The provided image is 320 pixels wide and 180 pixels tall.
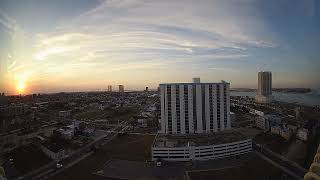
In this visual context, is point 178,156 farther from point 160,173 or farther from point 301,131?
point 301,131

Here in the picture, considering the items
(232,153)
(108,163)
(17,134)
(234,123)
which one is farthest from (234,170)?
(17,134)

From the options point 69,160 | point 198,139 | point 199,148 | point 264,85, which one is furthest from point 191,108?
point 264,85

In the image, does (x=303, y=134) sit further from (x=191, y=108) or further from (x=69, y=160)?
Answer: (x=69, y=160)

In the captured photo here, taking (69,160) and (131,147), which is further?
(131,147)

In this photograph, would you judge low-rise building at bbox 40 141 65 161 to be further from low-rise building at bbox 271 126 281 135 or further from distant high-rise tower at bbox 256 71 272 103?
distant high-rise tower at bbox 256 71 272 103

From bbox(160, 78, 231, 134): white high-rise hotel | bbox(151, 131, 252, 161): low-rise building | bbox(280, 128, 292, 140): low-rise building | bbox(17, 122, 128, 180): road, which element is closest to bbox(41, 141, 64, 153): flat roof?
bbox(17, 122, 128, 180): road

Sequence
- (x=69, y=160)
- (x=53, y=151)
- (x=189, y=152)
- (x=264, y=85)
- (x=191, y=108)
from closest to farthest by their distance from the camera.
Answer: (x=189, y=152)
(x=69, y=160)
(x=53, y=151)
(x=191, y=108)
(x=264, y=85)

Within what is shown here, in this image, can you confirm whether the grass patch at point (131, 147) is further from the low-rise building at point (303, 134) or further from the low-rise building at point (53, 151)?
the low-rise building at point (303, 134)
